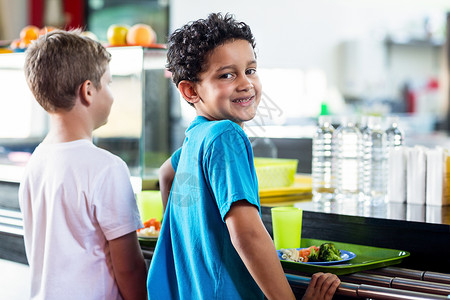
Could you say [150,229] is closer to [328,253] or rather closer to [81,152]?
[81,152]

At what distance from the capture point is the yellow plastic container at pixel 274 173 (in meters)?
2.06

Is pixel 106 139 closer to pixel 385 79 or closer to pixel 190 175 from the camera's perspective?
pixel 190 175

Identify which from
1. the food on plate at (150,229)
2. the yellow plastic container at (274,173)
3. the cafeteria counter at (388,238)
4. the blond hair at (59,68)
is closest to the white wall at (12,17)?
the cafeteria counter at (388,238)

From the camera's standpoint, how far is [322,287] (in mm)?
1346

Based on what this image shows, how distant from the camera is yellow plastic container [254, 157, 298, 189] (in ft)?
6.77

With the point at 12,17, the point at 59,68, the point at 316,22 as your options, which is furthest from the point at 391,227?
the point at 316,22

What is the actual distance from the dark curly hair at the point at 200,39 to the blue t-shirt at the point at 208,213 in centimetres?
11

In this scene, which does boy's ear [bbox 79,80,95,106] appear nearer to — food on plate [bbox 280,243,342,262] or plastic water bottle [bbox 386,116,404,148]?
food on plate [bbox 280,243,342,262]

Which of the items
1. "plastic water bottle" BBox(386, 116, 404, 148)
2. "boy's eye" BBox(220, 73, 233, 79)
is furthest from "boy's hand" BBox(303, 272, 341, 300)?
"plastic water bottle" BBox(386, 116, 404, 148)

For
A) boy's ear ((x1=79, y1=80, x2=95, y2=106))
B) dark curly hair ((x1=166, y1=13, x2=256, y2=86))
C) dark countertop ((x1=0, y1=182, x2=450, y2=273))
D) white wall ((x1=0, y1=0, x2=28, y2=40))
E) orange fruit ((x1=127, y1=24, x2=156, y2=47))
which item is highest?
white wall ((x1=0, y1=0, x2=28, y2=40))

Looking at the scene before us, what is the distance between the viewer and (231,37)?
1369mm

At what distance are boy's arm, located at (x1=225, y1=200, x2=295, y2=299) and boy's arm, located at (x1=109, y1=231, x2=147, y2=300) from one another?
A: 36 cm

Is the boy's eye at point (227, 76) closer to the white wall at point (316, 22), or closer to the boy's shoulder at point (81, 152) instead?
the boy's shoulder at point (81, 152)

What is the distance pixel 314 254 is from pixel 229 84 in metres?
0.45
